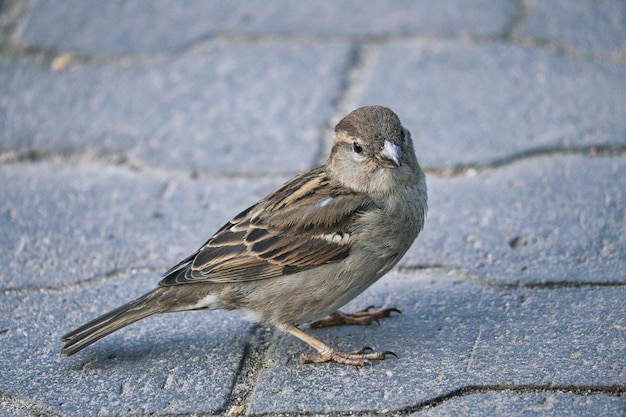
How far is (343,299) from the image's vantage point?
3.39 metres

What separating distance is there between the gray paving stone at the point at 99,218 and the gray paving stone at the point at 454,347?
93cm

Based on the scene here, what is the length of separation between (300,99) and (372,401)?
254 cm

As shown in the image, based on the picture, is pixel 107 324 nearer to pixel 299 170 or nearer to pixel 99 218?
pixel 99 218

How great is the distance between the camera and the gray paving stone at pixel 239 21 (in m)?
5.85

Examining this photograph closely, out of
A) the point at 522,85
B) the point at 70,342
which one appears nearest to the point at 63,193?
the point at 70,342

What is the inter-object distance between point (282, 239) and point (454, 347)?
753 mm

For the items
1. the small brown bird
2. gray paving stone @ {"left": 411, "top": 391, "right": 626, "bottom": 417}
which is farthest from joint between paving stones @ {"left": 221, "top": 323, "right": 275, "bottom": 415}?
gray paving stone @ {"left": 411, "top": 391, "right": 626, "bottom": 417}

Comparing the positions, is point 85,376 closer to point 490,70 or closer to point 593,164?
point 593,164

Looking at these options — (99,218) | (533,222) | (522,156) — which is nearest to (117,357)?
(99,218)

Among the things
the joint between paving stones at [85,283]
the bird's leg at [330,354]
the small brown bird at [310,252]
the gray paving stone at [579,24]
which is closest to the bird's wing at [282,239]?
the small brown bird at [310,252]

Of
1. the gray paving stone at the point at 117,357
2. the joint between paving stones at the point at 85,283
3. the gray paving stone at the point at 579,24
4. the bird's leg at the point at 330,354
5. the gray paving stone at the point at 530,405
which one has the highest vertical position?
the gray paving stone at the point at 579,24

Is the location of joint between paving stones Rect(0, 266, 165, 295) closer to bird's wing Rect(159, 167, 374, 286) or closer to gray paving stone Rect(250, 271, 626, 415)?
bird's wing Rect(159, 167, 374, 286)

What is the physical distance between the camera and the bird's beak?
3.45 m

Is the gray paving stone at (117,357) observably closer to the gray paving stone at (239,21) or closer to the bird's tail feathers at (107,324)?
the bird's tail feathers at (107,324)
